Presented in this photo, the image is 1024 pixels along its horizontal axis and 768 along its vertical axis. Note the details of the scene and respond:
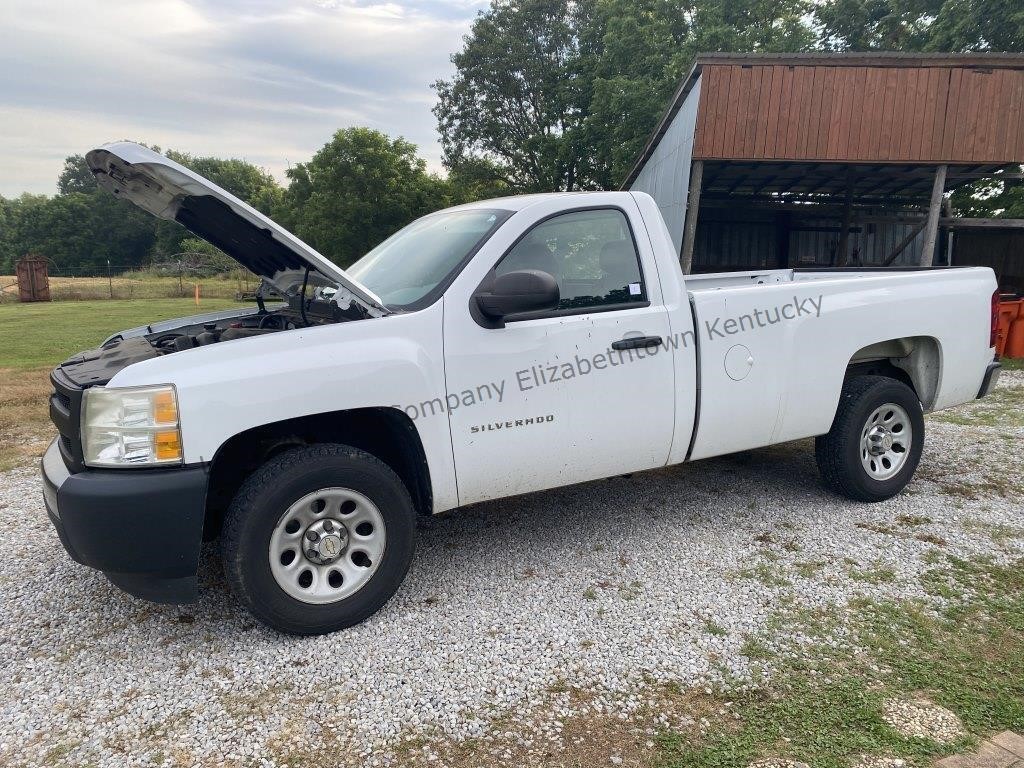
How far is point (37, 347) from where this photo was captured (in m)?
13.0

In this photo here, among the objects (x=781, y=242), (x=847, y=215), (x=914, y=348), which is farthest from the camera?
(x=781, y=242)

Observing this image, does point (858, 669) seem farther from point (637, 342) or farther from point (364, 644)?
point (364, 644)

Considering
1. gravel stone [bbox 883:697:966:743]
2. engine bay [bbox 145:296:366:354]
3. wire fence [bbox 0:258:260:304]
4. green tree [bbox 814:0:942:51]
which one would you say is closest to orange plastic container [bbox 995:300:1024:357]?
gravel stone [bbox 883:697:966:743]

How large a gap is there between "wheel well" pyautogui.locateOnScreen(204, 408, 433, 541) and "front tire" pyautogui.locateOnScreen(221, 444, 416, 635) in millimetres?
142

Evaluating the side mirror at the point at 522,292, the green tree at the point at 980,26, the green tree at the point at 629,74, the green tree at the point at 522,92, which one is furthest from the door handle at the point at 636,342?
the green tree at the point at 522,92

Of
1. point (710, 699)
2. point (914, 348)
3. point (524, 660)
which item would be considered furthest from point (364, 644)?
point (914, 348)

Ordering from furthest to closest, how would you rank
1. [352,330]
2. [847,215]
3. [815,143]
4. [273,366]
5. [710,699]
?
[847,215] < [815,143] < [352,330] < [273,366] < [710,699]

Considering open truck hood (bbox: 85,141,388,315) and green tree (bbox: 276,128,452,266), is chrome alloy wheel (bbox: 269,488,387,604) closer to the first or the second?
open truck hood (bbox: 85,141,388,315)

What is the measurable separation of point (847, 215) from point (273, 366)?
53.8ft

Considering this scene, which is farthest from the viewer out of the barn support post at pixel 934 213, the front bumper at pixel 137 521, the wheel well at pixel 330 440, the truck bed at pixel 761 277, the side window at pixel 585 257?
the barn support post at pixel 934 213

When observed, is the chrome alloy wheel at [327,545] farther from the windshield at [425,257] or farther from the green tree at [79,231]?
the green tree at [79,231]

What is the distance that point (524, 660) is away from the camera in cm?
286

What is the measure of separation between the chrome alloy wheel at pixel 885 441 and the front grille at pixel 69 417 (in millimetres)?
4353

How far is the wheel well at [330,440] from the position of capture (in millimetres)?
3107
